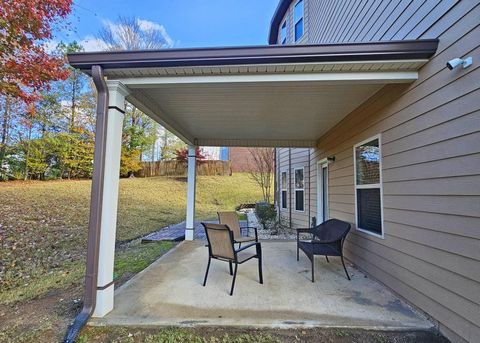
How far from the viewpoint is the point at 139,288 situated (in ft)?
11.0

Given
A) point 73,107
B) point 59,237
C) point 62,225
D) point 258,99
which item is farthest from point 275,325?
point 73,107

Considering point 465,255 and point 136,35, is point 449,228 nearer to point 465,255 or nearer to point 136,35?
point 465,255

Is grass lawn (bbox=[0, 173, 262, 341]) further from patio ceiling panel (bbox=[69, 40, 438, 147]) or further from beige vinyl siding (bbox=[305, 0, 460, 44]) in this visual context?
beige vinyl siding (bbox=[305, 0, 460, 44])

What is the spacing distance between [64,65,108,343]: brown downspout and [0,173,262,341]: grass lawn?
0.38 m

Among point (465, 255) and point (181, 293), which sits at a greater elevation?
point (465, 255)

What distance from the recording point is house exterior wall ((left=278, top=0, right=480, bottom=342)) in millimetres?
2104

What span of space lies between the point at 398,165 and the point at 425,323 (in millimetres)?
1648

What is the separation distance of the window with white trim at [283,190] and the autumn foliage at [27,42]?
7381 millimetres

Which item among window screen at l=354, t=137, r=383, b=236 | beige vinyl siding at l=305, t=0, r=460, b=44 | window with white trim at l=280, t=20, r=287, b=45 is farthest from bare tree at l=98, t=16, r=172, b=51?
window screen at l=354, t=137, r=383, b=236

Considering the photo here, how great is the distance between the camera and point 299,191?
27.6 feet

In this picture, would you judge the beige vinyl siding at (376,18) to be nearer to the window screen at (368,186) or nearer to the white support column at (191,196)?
the window screen at (368,186)

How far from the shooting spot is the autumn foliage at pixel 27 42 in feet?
15.8

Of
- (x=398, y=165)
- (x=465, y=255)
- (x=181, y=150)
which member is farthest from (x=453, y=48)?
(x=181, y=150)

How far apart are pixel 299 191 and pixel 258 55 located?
6.31 metres
